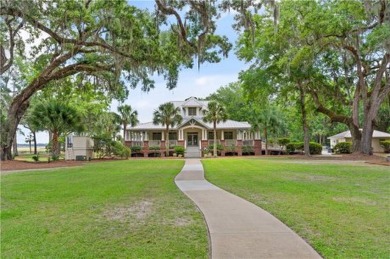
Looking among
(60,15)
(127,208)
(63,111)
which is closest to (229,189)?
(127,208)

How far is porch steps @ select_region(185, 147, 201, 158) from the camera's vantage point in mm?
34625

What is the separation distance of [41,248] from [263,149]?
3523cm

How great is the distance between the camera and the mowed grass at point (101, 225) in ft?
14.4

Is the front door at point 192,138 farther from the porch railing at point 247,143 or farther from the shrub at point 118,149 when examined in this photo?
the shrub at point 118,149

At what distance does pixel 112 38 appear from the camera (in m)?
15.7

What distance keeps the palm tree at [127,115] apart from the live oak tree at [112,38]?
14035mm

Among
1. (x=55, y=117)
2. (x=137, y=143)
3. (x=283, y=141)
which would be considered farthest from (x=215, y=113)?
(x=55, y=117)

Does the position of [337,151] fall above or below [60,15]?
below

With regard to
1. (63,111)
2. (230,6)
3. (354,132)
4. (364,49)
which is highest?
(364,49)

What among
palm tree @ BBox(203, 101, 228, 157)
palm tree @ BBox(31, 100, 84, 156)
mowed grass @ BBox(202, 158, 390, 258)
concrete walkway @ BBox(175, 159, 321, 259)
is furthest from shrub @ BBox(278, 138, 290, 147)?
concrete walkway @ BBox(175, 159, 321, 259)

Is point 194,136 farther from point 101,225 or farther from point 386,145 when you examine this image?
point 101,225

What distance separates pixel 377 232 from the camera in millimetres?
5086

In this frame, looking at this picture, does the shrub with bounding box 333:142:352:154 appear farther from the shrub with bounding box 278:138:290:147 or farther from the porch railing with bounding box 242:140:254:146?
the porch railing with bounding box 242:140:254:146

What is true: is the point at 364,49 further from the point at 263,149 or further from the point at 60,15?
the point at 60,15
